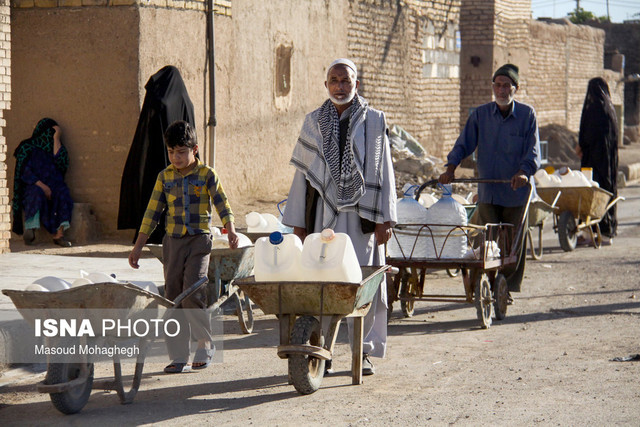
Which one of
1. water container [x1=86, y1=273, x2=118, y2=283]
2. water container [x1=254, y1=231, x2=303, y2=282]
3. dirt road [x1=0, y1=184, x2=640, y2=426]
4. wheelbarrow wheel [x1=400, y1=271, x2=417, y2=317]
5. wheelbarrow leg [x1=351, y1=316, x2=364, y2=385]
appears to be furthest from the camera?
wheelbarrow wheel [x1=400, y1=271, x2=417, y2=317]

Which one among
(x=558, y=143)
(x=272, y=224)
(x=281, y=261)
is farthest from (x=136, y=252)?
(x=558, y=143)

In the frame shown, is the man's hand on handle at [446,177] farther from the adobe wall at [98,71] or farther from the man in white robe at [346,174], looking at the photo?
the adobe wall at [98,71]

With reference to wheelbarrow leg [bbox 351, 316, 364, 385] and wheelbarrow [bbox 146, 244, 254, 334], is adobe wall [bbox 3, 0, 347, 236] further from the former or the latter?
wheelbarrow leg [bbox 351, 316, 364, 385]

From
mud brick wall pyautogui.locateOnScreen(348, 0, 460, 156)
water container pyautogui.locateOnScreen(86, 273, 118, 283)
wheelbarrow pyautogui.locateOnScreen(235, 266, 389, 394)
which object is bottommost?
wheelbarrow pyautogui.locateOnScreen(235, 266, 389, 394)

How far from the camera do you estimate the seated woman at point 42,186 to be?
1103 centimetres

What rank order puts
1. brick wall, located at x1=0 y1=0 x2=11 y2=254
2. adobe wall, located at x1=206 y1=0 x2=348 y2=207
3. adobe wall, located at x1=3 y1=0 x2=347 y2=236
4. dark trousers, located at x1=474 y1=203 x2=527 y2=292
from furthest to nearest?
adobe wall, located at x1=206 y1=0 x2=348 y2=207
adobe wall, located at x1=3 y1=0 x2=347 y2=236
brick wall, located at x1=0 y1=0 x2=11 y2=254
dark trousers, located at x1=474 y1=203 x2=527 y2=292

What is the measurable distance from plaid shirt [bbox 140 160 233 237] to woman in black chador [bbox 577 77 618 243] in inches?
319

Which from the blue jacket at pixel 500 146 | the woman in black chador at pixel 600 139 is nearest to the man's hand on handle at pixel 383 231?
the blue jacket at pixel 500 146

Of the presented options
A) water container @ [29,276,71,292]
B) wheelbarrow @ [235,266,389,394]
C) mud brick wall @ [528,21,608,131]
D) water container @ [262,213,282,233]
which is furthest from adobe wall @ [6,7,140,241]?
mud brick wall @ [528,21,608,131]

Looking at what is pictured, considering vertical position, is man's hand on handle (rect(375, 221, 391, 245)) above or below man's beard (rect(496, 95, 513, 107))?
below

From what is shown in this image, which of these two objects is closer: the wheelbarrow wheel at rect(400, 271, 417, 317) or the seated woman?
the wheelbarrow wheel at rect(400, 271, 417, 317)

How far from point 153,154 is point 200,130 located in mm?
2779

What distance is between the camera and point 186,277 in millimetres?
5746

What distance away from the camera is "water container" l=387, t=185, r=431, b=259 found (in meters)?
7.12
